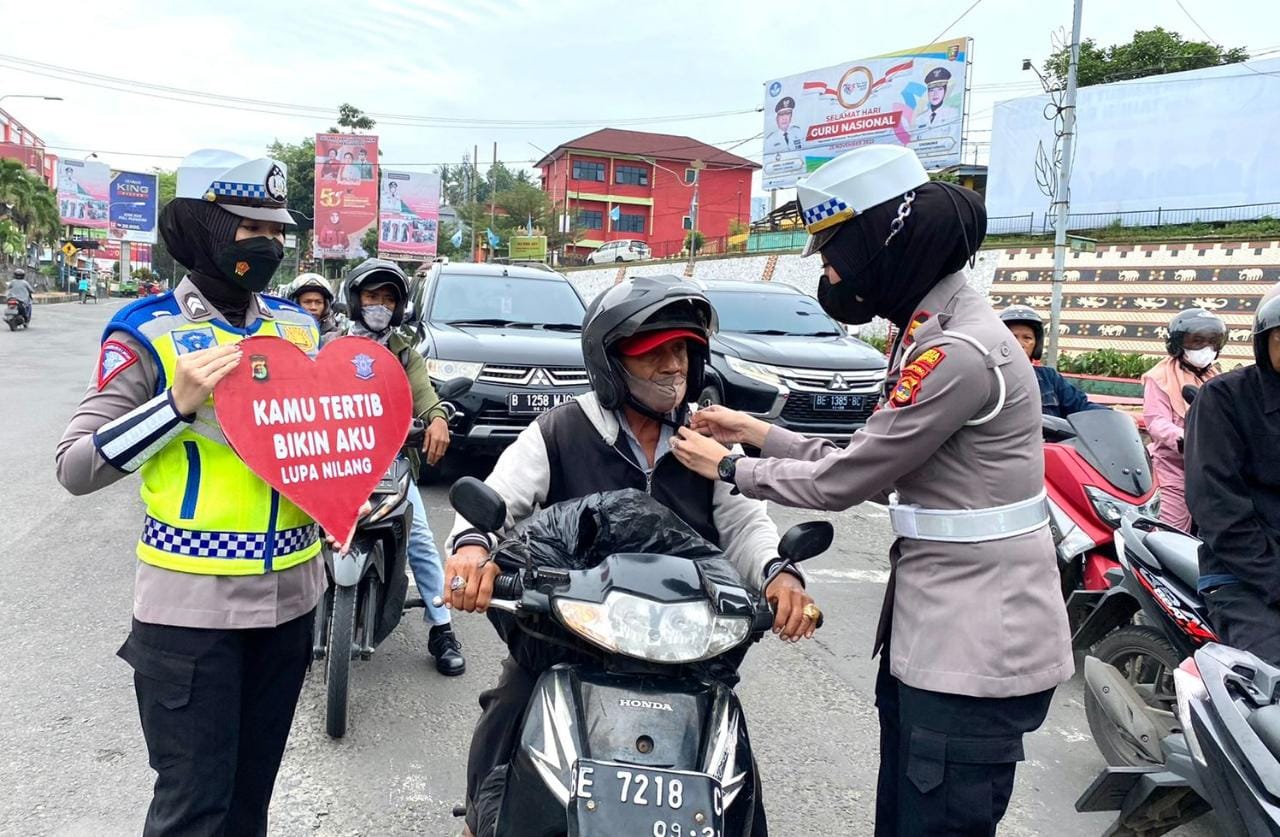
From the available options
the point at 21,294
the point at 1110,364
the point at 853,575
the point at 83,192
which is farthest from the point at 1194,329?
the point at 83,192

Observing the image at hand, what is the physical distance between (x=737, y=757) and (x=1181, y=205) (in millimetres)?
28988

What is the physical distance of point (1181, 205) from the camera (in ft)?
85.7

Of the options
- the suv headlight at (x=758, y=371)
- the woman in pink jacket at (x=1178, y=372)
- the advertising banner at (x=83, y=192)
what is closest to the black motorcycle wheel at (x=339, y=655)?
the woman in pink jacket at (x=1178, y=372)

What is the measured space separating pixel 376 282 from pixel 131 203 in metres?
61.4

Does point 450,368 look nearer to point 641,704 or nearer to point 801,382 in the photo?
point 801,382

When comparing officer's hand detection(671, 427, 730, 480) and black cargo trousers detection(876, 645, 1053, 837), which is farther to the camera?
officer's hand detection(671, 427, 730, 480)

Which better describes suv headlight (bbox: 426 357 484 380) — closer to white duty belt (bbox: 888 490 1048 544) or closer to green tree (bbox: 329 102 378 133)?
white duty belt (bbox: 888 490 1048 544)

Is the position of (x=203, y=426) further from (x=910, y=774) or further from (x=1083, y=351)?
(x=1083, y=351)

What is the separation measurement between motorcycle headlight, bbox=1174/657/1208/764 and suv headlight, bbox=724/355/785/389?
6726mm

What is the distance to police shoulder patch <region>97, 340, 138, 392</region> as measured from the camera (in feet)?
6.81

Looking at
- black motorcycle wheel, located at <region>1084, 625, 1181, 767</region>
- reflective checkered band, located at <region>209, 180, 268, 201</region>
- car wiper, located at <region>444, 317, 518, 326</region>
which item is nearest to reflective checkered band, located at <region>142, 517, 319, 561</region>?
reflective checkered band, located at <region>209, 180, 268, 201</region>

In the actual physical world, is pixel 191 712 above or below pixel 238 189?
below

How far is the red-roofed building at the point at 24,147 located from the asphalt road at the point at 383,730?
278 ft

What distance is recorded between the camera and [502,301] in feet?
30.3
